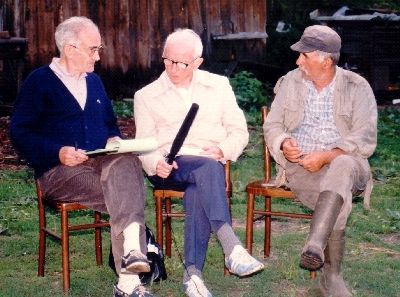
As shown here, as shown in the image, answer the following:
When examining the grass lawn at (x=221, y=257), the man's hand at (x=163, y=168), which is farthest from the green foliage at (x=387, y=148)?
the man's hand at (x=163, y=168)

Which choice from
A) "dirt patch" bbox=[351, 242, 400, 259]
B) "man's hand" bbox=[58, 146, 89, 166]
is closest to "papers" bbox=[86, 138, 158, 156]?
"man's hand" bbox=[58, 146, 89, 166]

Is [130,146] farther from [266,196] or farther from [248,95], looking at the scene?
[248,95]

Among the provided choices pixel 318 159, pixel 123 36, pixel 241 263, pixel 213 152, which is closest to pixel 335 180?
pixel 318 159

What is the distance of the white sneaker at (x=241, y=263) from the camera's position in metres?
4.49

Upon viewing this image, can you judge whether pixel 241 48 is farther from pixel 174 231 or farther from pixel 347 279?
pixel 347 279

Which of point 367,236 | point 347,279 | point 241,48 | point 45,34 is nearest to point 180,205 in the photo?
point 367,236

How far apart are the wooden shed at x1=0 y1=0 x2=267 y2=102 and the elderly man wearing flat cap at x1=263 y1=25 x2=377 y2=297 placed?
9.43 m

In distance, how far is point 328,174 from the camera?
15.4ft

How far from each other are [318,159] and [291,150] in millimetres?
194

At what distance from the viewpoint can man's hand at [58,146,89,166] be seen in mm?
4762

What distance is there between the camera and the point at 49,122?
5051 millimetres

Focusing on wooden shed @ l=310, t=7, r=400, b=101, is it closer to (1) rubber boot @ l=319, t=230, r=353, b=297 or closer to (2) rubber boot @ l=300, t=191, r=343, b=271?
(1) rubber boot @ l=319, t=230, r=353, b=297

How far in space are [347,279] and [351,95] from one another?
1213 millimetres

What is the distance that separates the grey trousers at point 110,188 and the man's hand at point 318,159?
1.05 meters
